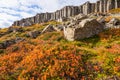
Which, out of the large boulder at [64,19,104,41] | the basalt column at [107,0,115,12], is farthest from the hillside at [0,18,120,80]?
the basalt column at [107,0,115,12]

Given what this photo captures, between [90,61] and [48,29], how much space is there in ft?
107

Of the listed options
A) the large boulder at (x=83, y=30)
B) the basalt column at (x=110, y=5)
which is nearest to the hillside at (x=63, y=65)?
the large boulder at (x=83, y=30)

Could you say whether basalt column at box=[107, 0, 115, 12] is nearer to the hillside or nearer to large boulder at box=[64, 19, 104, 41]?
large boulder at box=[64, 19, 104, 41]

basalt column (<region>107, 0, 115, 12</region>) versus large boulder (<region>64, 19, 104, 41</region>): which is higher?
basalt column (<region>107, 0, 115, 12</region>)

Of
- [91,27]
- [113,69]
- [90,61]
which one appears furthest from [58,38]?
[113,69]

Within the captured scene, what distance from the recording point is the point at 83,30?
3878 centimetres

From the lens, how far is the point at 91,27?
39938 millimetres

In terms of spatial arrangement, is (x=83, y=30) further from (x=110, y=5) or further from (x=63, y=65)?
(x=110, y=5)

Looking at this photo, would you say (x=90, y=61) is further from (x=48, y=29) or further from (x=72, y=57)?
(x=48, y=29)

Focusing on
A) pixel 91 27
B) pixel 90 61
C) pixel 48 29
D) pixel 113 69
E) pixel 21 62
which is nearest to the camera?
pixel 113 69

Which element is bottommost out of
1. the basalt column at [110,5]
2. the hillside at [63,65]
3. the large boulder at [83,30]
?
the hillside at [63,65]

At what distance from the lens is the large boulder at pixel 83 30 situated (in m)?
38.6

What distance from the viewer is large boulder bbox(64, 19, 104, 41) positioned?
3859 cm

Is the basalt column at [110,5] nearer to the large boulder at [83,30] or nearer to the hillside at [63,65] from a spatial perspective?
the large boulder at [83,30]
